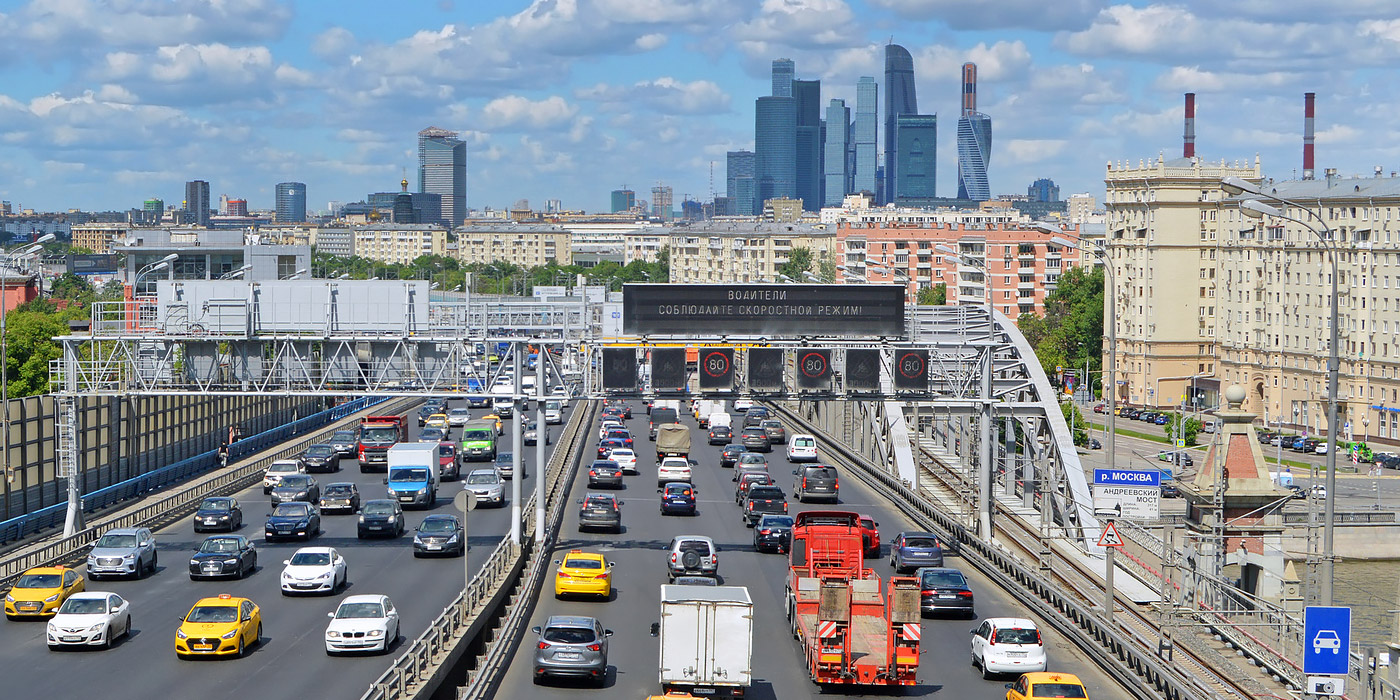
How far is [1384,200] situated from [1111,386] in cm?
7712

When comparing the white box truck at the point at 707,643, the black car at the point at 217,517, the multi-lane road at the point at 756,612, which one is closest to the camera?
the white box truck at the point at 707,643

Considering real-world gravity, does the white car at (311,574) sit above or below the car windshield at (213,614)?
below

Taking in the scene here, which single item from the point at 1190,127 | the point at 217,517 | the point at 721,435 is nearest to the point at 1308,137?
the point at 1190,127

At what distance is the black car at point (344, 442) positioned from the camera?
77.3 metres

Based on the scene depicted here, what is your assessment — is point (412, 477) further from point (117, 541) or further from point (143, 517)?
point (117, 541)

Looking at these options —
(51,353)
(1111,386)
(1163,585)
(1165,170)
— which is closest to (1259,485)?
(1111,386)

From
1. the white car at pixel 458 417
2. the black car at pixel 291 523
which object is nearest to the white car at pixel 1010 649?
the black car at pixel 291 523

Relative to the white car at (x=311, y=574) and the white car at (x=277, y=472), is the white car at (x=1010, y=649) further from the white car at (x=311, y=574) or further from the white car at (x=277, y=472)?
the white car at (x=277, y=472)

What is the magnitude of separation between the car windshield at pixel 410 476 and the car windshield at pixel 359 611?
26.6 metres

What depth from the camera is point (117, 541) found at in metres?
42.2

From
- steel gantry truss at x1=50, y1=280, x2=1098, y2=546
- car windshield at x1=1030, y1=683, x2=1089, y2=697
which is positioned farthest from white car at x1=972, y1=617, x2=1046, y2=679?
steel gantry truss at x1=50, y1=280, x2=1098, y2=546

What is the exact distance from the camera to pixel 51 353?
3590 inches

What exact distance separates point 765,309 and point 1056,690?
22.3 m

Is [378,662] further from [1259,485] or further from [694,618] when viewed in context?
[1259,485]
